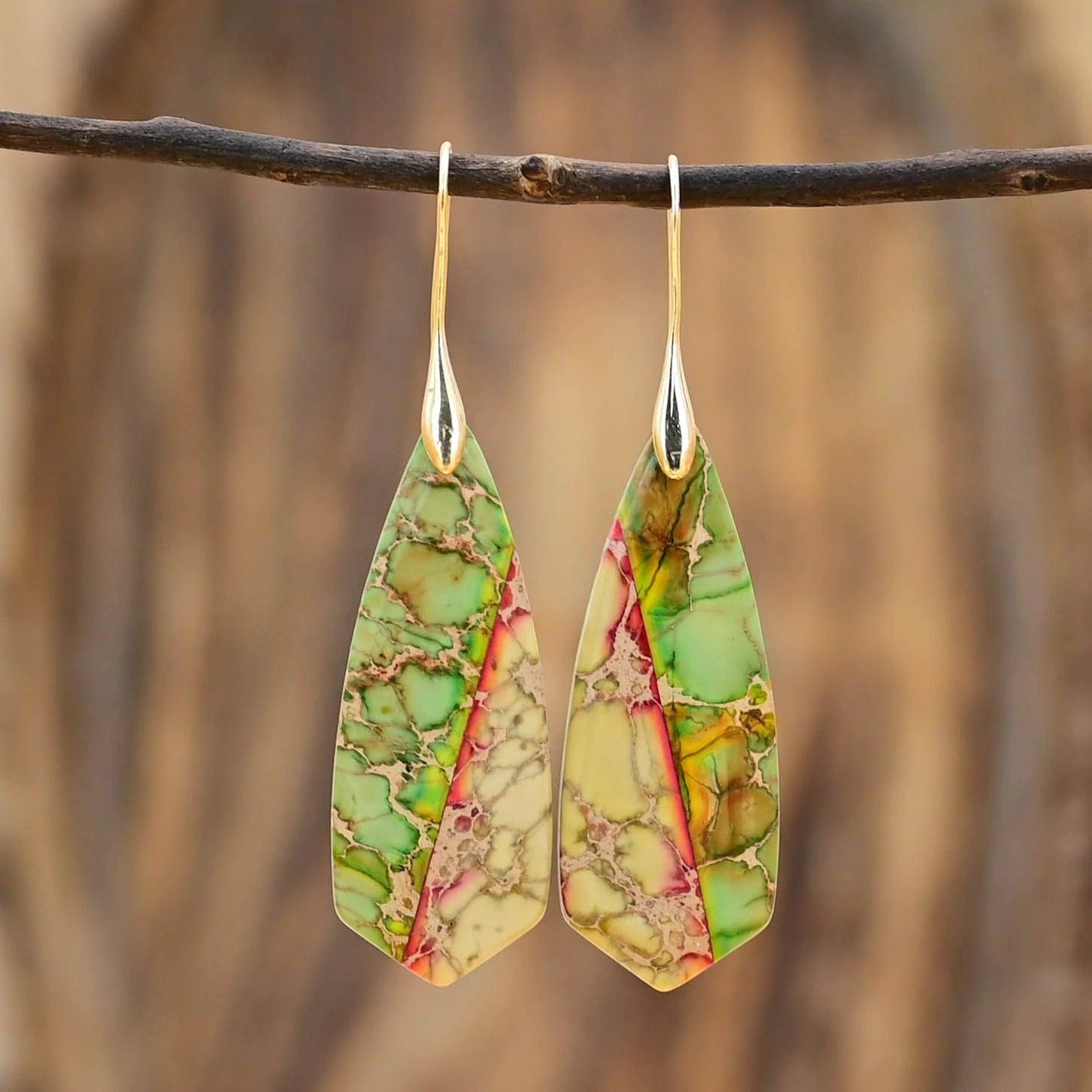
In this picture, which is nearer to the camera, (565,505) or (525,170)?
(525,170)

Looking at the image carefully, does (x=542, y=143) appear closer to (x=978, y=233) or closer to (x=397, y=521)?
(x=978, y=233)

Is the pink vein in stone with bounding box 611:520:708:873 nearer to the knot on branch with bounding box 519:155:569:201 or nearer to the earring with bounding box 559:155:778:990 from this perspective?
the earring with bounding box 559:155:778:990

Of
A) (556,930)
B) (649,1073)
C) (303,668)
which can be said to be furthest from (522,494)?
(649,1073)

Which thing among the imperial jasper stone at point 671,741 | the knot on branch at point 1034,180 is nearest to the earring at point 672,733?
the imperial jasper stone at point 671,741

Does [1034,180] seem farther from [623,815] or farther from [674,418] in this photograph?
[623,815]

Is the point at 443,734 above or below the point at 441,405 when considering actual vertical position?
below

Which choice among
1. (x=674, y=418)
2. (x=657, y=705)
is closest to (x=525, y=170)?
(x=674, y=418)

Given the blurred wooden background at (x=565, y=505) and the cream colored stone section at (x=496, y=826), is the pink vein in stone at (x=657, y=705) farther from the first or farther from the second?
the blurred wooden background at (x=565, y=505)
